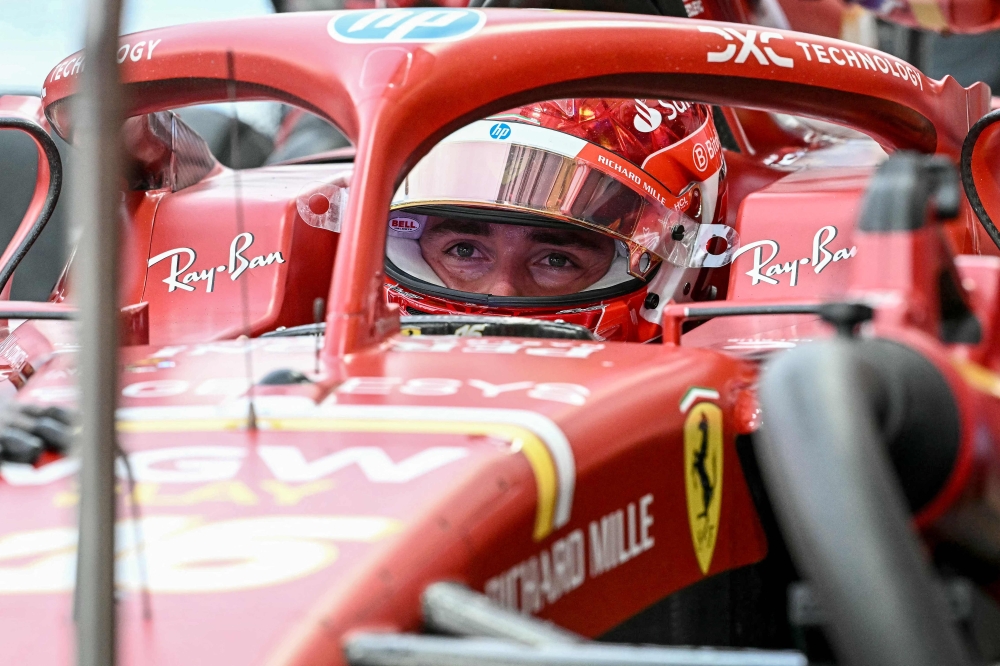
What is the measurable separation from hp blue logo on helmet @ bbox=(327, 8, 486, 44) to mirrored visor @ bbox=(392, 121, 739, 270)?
1.19 ft

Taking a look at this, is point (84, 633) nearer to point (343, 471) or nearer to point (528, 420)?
point (343, 471)

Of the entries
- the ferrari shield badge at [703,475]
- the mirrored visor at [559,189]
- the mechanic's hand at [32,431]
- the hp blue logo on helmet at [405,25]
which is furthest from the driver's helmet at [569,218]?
the mechanic's hand at [32,431]

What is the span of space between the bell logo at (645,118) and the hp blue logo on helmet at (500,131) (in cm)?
24

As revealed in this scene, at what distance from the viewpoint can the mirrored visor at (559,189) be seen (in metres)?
1.90

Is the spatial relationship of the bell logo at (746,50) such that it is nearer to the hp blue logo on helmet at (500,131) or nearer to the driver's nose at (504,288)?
the hp blue logo on helmet at (500,131)

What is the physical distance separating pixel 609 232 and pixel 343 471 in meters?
1.07

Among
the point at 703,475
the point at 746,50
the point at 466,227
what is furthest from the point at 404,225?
the point at 703,475

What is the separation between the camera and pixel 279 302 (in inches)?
82.4

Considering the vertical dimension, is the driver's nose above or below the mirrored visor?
below

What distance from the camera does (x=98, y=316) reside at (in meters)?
0.50

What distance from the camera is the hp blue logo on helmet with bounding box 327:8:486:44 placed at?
1.49 m

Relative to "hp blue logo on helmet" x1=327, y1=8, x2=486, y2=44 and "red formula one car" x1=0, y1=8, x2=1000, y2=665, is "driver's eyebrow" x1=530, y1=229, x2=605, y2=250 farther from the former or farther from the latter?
"hp blue logo on helmet" x1=327, y1=8, x2=486, y2=44

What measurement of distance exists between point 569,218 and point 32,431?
1023 mm

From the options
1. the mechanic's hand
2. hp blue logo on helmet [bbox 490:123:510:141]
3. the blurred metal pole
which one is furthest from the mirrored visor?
the blurred metal pole
